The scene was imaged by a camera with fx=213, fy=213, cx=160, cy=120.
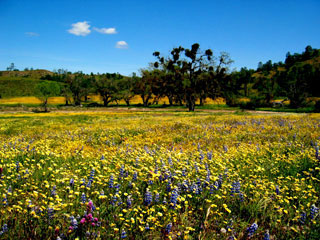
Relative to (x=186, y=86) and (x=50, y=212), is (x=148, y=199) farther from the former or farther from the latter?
(x=186, y=86)

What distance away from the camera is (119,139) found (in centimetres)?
1099

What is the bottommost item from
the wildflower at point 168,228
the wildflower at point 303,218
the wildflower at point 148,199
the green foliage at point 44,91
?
the wildflower at point 303,218

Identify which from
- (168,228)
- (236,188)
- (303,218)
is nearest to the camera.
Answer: (168,228)

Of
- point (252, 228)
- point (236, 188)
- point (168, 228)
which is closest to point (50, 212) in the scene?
point (168, 228)

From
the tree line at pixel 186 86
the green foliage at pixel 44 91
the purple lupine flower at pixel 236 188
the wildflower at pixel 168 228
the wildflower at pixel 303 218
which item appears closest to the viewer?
the wildflower at pixel 168 228

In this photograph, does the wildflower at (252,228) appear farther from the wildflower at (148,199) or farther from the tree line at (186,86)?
the tree line at (186,86)

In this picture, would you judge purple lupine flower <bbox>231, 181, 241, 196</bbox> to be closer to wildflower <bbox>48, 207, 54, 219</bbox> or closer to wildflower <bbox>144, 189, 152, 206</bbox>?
wildflower <bbox>144, 189, 152, 206</bbox>

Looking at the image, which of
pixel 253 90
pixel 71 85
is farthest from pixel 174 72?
pixel 253 90


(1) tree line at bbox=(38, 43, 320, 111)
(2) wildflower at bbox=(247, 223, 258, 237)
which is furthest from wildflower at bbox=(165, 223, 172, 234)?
(1) tree line at bbox=(38, 43, 320, 111)

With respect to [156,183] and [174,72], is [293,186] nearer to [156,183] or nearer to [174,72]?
[156,183]

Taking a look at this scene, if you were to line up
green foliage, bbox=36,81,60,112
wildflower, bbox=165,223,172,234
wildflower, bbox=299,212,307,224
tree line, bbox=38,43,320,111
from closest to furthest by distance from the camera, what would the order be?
wildflower, bbox=165,223,172,234 → wildflower, bbox=299,212,307,224 → tree line, bbox=38,43,320,111 → green foliage, bbox=36,81,60,112

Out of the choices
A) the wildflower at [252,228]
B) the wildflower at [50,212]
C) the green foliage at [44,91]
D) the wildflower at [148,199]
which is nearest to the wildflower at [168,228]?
the wildflower at [148,199]

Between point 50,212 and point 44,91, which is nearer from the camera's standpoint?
point 50,212

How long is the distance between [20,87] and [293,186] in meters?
185
